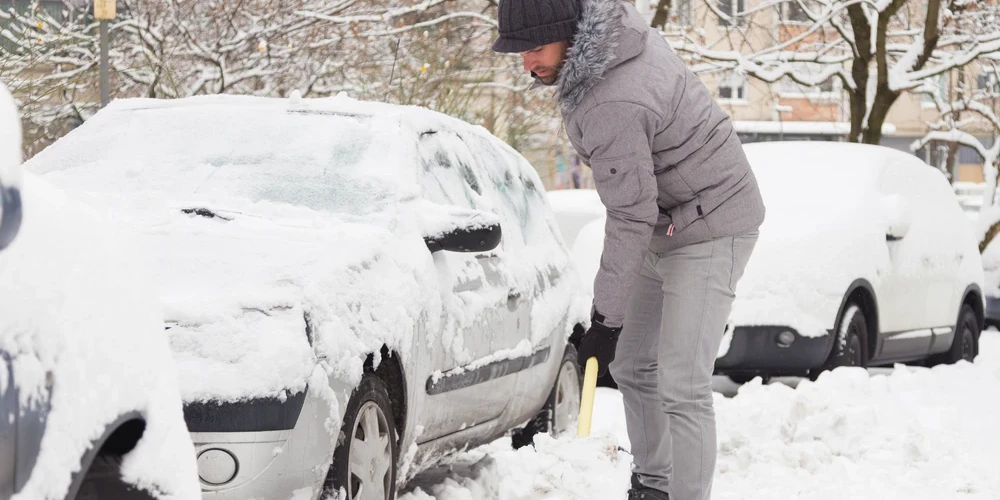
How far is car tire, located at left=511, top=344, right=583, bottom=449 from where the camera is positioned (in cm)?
670

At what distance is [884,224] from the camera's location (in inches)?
358

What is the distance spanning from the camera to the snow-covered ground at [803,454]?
19.3 feet

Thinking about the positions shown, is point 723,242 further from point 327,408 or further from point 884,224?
point 884,224

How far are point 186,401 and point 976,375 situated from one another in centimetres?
708

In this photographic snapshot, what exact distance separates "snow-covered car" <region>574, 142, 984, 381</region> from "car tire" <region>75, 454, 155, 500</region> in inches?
244

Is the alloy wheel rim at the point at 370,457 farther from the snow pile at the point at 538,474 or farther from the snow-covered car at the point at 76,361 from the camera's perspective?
the snow-covered car at the point at 76,361

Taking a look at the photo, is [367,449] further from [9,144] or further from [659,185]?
[9,144]

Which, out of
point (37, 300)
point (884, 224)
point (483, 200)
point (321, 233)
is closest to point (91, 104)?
point (884, 224)

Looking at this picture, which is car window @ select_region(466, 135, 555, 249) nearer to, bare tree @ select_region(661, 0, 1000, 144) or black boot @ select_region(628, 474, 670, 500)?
black boot @ select_region(628, 474, 670, 500)

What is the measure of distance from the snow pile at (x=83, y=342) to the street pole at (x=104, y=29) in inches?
364

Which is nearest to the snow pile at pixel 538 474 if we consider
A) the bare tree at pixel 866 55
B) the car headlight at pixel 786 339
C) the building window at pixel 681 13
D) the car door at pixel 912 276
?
the car headlight at pixel 786 339

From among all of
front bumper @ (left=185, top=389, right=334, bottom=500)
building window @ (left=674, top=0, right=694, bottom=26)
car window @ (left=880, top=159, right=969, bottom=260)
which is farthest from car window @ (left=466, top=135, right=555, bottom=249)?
building window @ (left=674, top=0, right=694, bottom=26)

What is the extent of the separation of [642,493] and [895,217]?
15.6ft

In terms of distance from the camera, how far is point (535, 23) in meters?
4.20
